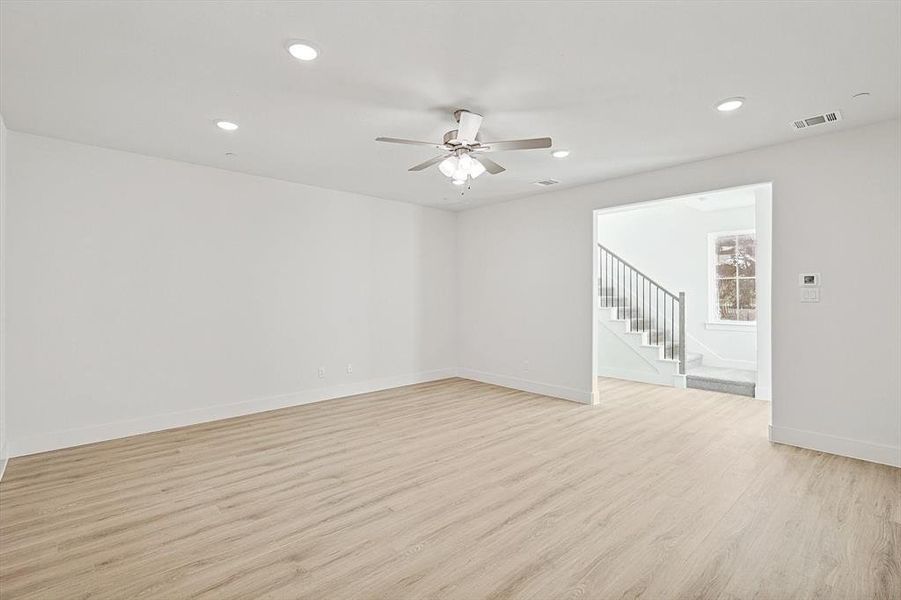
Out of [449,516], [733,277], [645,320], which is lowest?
[449,516]

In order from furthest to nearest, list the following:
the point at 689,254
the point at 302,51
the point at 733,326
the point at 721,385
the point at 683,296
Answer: the point at 689,254 → the point at 733,326 → the point at 683,296 → the point at 721,385 → the point at 302,51

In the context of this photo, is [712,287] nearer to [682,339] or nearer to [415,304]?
[682,339]

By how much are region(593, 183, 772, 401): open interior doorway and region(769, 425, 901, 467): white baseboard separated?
2.55 metres

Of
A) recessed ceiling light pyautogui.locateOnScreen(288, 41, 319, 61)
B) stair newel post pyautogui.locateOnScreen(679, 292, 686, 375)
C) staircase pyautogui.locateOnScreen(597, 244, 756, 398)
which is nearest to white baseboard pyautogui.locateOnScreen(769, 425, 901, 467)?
staircase pyautogui.locateOnScreen(597, 244, 756, 398)

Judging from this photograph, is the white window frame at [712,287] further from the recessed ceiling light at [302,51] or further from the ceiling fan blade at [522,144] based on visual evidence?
the recessed ceiling light at [302,51]

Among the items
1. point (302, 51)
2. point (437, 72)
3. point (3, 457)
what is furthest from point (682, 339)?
point (3, 457)

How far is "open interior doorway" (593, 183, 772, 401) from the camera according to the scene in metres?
7.43

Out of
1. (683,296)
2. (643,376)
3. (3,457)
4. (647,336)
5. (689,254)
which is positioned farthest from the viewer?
(689,254)

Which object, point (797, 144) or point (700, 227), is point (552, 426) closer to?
point (797, 144)

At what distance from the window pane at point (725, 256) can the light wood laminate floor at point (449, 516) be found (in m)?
4.56

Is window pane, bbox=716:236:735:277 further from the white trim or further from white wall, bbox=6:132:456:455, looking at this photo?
white wall, bbox=6:132:456:455

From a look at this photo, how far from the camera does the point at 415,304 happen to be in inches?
284

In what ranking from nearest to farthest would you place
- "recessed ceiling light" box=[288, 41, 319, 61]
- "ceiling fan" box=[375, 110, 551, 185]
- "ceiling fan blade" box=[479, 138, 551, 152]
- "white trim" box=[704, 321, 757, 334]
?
"recessed ceiling light" box=[288, 41, 319, 61], "ceiling fan blade" box=[479, 138, 551, 152], "ceiling fan" box=[375, 110, 551, 185], "white trim" box=[704, 321, 757, 334]

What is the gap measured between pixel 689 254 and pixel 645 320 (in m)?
1.78
